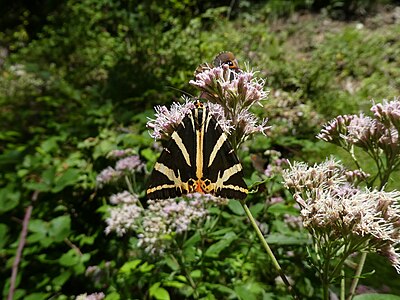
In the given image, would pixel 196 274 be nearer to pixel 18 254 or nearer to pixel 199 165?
pixel 199 165

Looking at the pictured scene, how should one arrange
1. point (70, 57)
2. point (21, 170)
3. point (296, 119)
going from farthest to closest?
point (70, 57)
point (296, 119)
point (21, 170)

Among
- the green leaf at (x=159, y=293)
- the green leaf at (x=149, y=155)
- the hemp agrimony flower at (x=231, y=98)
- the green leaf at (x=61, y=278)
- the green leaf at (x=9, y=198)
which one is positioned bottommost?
the green leaf at (x=61, y=278)

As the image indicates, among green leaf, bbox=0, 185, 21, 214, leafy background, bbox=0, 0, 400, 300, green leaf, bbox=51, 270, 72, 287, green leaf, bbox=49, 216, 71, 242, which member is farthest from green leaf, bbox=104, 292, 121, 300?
green leaf, bbox=0, 185, 21, 214

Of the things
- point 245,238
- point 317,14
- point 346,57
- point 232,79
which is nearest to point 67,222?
point 245,238

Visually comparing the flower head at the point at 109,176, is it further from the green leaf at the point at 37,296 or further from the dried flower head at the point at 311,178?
the dried flower head at the point at 311,178

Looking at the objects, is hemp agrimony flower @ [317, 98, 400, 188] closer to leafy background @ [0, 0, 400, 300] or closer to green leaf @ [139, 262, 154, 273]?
leafy background @ [0, 0, 400, 300]

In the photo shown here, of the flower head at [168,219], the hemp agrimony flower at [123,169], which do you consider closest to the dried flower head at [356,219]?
the flower head at [168,219]

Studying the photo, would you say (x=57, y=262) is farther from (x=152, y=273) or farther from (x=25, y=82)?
(x=25, y=82)
